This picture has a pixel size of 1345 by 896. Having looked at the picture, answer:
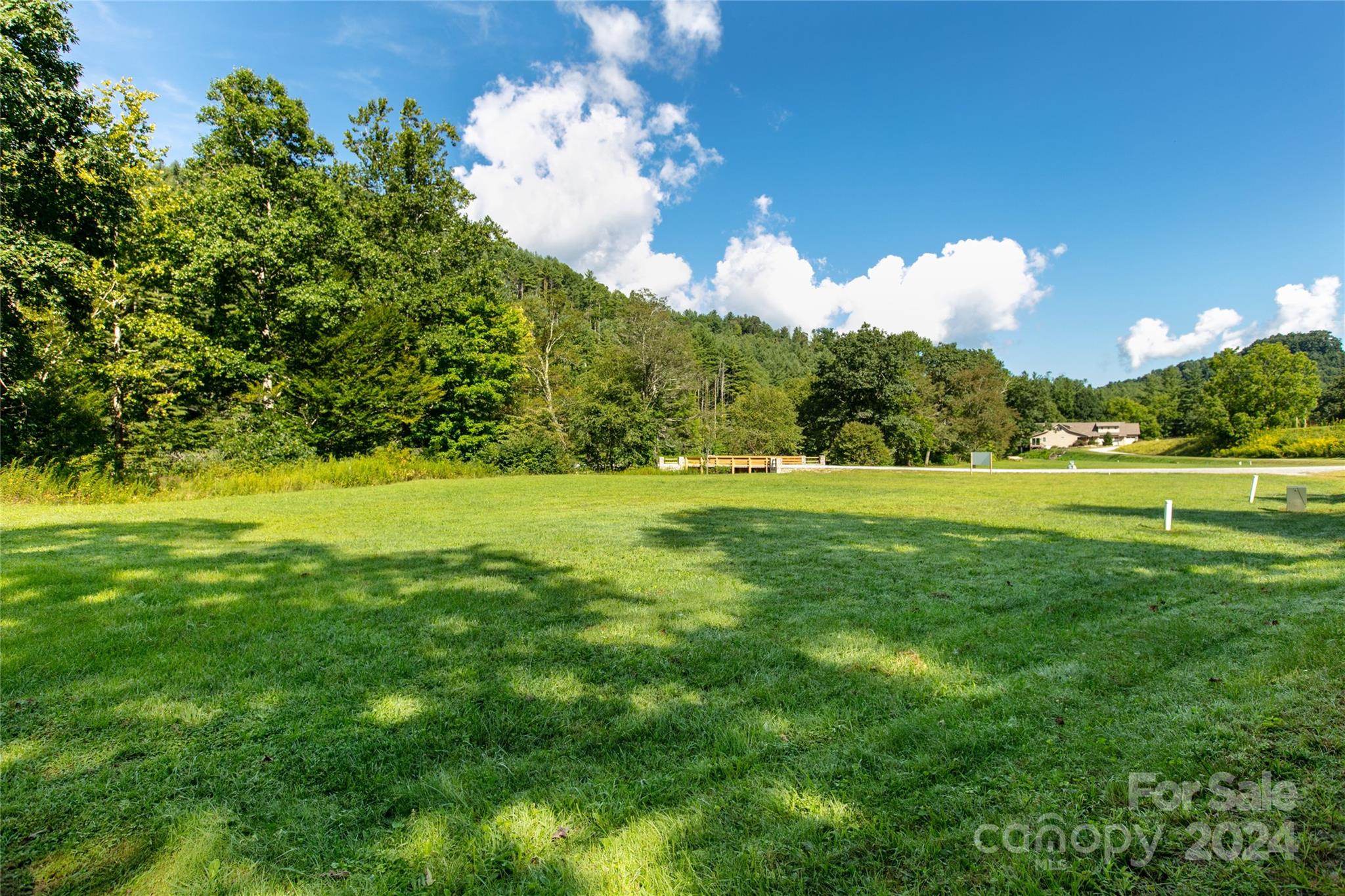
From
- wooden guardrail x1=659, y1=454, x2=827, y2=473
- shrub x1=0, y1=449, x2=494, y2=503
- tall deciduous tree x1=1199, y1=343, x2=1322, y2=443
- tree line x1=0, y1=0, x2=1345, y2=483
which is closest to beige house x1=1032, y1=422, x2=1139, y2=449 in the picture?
tall deciduous tree x1=1199, y1=343, x2=1322, y2=443

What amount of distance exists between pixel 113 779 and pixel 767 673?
3233 mm

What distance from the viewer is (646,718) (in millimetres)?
3031

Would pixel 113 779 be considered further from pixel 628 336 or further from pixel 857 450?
pixel 857 450

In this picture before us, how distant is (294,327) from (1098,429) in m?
112

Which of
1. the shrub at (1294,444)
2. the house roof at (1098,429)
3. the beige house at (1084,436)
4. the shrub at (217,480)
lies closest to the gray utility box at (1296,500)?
the shrub at (217,480)

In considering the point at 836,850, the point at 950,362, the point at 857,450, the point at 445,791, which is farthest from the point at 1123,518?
the point at 950,362

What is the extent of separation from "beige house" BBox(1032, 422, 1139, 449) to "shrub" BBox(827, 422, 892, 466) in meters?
63.7

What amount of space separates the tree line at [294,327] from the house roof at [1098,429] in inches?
2377

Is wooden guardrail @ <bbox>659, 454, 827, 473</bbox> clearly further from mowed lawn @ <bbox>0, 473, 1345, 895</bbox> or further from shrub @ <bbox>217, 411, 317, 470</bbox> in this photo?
mowed lawn @ <bbox>0, 473, 1345, 895</bbox>

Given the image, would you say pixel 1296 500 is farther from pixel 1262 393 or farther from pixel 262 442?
pixel 1262 393

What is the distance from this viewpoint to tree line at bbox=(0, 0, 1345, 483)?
43.1 ft

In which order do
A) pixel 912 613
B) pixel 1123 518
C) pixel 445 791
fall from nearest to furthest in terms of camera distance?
pixel 445 791
pixel 912 613
pixel 1123 518

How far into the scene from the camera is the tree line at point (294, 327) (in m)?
13.1

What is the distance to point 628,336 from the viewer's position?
3294cm
